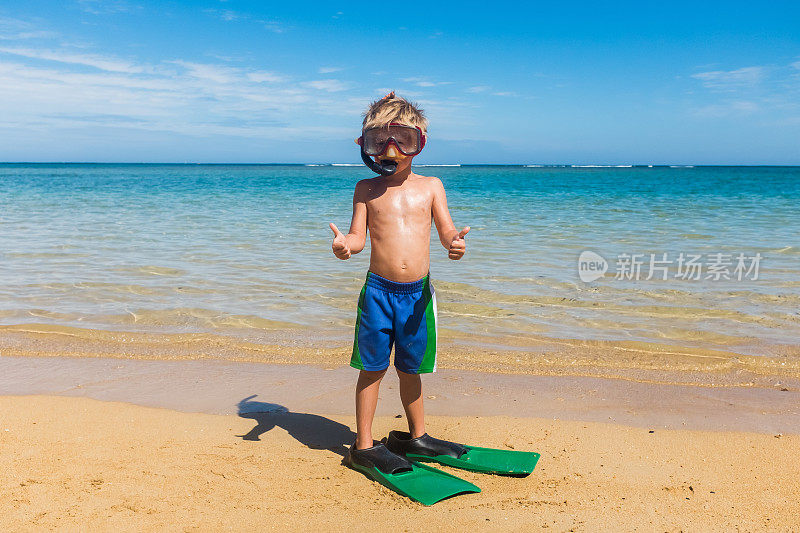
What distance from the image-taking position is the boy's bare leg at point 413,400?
3.21m

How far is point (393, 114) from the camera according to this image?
308 cm

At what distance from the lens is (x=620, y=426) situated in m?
3.50

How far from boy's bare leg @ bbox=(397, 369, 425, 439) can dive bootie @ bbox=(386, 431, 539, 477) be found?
45mm

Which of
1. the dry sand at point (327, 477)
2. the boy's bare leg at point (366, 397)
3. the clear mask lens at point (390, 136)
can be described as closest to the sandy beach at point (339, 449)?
the dry sand at point (327, 477)

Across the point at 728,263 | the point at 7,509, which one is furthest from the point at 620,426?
the point at 728,263

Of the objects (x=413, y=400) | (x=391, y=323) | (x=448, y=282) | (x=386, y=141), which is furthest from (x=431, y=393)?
(x=448, y=282)

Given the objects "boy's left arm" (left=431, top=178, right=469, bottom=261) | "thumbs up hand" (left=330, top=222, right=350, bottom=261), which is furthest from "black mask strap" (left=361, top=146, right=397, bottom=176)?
"thumbs up hand" (left=330, top=222, right=350, bottom=261)

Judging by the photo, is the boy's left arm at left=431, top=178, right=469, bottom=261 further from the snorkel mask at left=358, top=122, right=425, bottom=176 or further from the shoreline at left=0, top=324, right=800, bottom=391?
the shoreline at left=0, top=324, right=800, bottom=391

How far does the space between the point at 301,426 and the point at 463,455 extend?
97 centimetres

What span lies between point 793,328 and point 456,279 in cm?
349

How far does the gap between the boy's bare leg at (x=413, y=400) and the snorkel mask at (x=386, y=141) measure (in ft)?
3.28

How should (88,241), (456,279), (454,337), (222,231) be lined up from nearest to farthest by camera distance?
(454,337) < (456,279) < (88,241) < (222,231)

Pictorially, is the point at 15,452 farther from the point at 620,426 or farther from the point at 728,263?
the point at 728,263

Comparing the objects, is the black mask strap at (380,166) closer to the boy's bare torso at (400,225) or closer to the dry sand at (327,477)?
the boy's bare torso at (400,225)
